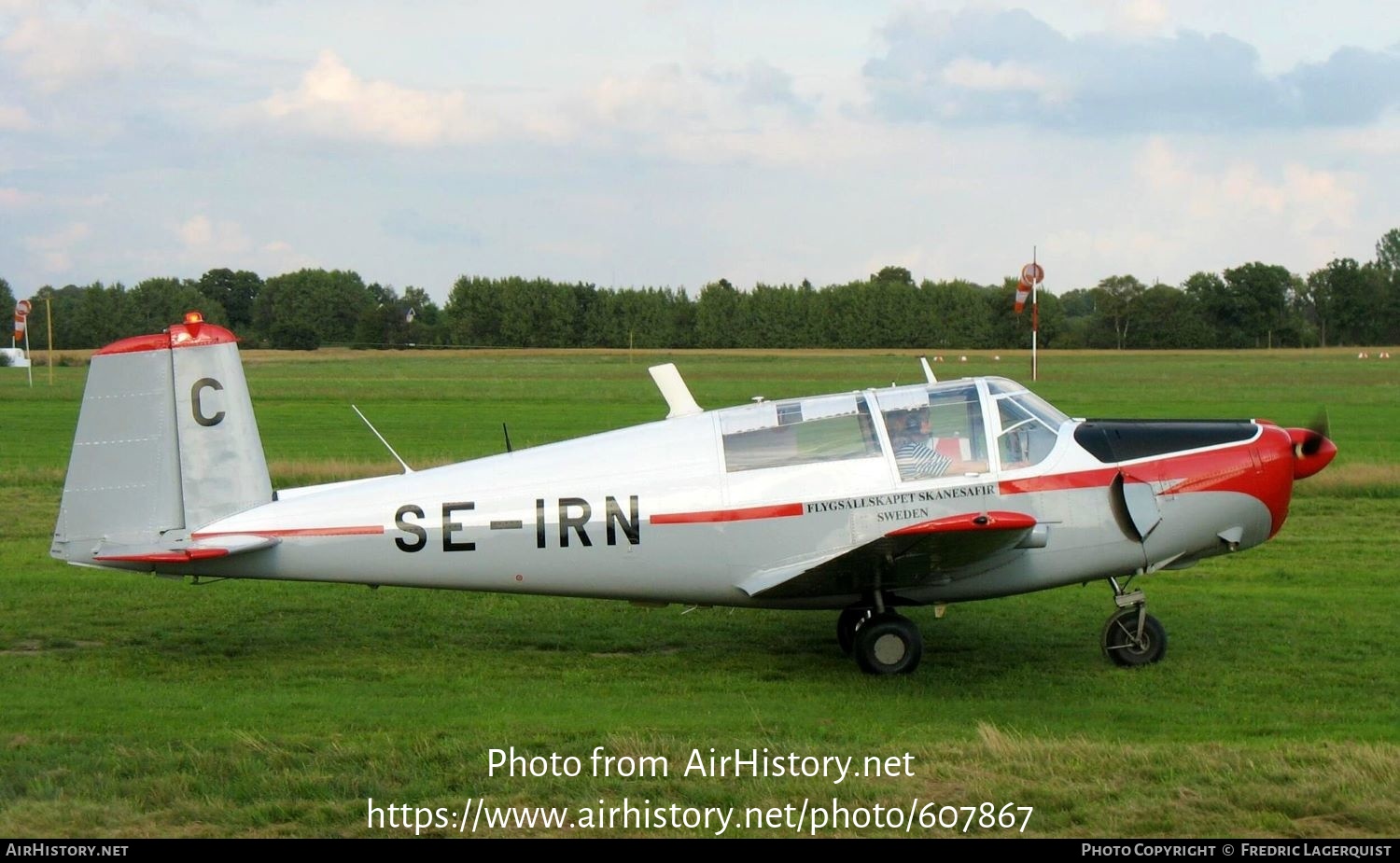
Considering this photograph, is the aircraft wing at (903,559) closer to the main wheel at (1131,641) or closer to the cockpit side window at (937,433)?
the cockpit side window at (937,433)

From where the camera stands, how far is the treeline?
6550 cm

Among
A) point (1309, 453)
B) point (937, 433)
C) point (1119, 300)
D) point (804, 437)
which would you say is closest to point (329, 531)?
point (804, 437)

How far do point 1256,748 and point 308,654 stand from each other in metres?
6.22

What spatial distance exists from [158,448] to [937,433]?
5040 mm

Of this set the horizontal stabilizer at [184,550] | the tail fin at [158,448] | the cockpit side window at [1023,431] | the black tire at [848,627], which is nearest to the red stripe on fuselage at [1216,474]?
the cockpit side window at [1023,431]

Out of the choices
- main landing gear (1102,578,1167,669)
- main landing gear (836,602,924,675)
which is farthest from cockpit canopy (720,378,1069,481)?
main landing gear (1102,578,1167,669)

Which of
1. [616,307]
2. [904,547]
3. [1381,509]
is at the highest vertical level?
[616,307]

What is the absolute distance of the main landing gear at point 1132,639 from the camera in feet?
27.9

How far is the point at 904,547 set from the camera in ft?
25.3

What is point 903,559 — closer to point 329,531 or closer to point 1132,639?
point 1132,639

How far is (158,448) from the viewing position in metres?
8.09

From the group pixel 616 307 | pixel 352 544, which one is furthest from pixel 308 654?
pixel 616 307

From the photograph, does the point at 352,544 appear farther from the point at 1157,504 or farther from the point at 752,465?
the point at 1157,504

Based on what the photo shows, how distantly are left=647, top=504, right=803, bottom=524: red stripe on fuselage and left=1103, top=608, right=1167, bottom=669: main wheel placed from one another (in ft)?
7.68
